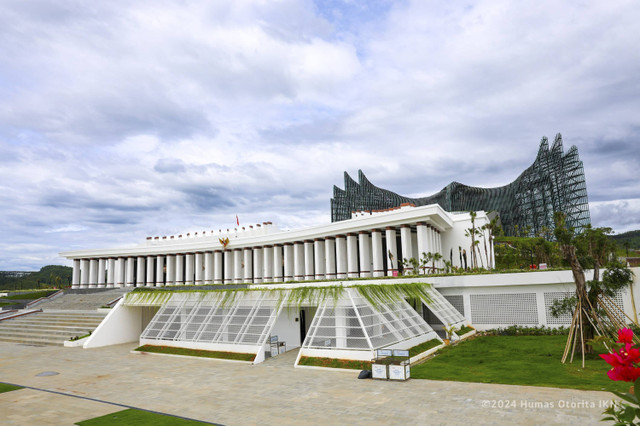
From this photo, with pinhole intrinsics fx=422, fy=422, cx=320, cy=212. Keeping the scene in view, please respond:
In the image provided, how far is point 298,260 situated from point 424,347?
92.4 feet

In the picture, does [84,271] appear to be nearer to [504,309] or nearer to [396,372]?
[504,309]

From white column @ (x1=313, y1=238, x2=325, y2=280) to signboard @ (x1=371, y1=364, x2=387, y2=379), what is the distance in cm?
2917

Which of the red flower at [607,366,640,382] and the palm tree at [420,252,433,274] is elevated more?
the palm tree at [420,252,433,274]

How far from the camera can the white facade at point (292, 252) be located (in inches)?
1555

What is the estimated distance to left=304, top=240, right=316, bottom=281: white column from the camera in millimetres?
47112

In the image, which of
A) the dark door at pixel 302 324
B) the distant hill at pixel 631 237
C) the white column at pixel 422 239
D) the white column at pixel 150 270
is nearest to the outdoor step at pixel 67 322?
the dark door at pixel 302 324

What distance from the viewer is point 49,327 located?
116 ft

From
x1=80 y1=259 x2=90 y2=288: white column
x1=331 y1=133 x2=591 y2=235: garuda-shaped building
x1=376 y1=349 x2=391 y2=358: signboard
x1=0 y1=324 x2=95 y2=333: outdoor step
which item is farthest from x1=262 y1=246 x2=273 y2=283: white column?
x1=331 y1=133 x2=591 y2=235: garuda-shaped building

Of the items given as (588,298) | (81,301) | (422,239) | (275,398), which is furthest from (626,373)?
(81,301)

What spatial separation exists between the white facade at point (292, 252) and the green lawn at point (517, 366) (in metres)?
14.3

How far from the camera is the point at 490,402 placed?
13.4 metres

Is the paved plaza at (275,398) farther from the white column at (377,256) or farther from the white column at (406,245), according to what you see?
the white column at (377,256)

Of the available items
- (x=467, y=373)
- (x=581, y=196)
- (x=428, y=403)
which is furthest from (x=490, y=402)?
(x=581, y=196)

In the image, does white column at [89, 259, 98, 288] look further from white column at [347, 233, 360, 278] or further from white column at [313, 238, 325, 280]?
white column at [347, 233, 360, 278]
